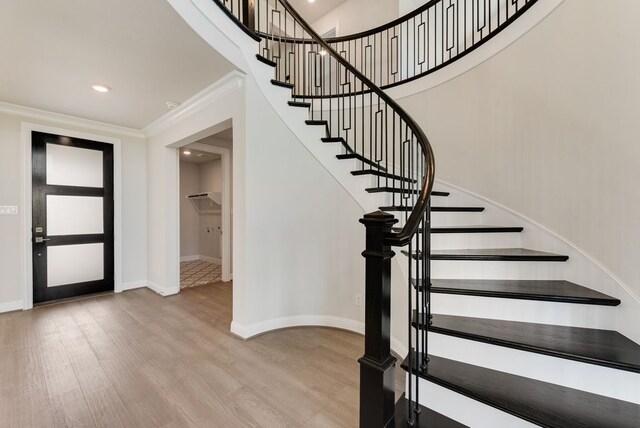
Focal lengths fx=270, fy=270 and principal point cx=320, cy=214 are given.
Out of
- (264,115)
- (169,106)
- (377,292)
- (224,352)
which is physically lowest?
(224,352)

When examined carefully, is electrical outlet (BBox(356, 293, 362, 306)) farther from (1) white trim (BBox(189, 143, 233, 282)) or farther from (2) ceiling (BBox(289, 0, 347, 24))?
(2) ceiling (BBox(289, 0, 347, 24))

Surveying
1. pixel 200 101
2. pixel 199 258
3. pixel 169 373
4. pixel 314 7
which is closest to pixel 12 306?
pixel 169 373

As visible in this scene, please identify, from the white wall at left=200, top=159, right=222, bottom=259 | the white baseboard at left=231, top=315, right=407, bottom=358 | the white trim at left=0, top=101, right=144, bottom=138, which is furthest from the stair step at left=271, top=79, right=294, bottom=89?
the white wall at left=200, top=159, right=222, bottom=259

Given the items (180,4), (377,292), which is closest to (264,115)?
(180,4)

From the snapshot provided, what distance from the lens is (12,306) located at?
3.45 m

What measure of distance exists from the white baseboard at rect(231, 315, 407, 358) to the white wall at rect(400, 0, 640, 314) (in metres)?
1.94

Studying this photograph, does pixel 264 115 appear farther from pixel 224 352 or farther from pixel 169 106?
pixel 224 352

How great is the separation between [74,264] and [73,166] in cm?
142

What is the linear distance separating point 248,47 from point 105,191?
3.29 m

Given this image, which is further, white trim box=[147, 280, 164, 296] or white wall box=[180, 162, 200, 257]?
white wall box=[180, 162, 200, 257]

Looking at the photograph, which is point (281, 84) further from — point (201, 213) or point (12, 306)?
point (201, 213)

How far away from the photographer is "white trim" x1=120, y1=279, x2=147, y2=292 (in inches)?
170

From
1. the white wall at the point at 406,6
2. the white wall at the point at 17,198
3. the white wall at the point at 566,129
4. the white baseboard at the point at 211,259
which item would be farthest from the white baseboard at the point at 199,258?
the white wall at the point at 406,6

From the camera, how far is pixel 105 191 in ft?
13.7
